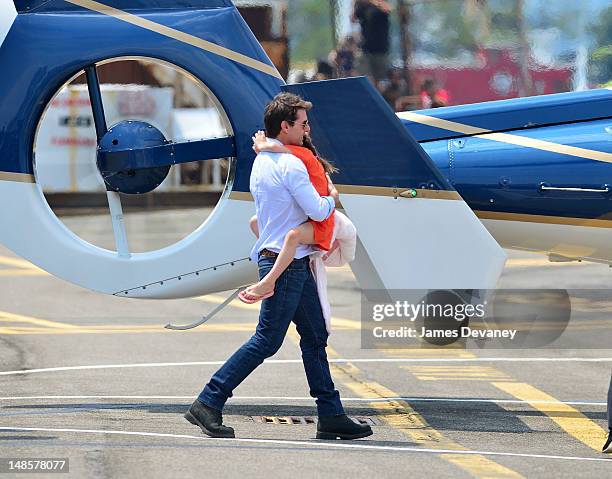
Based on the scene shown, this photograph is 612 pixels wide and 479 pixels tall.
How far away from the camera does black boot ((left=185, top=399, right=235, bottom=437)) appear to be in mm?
7188

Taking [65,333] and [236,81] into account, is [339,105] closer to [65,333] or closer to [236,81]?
[236,81]

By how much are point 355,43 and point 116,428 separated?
787 cm

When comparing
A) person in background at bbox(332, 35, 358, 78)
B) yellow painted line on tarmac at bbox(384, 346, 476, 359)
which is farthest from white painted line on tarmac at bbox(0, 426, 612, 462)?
person in background at bbox(332, 35, 358, 78)

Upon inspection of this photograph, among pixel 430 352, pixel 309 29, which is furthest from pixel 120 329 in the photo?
pixel 309 29

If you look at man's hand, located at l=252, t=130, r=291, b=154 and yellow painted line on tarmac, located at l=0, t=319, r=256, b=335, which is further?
yellow painted line on tarmac, located at l=0, t=319, r=256, b=335

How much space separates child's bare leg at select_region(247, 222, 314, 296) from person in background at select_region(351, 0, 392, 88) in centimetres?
721

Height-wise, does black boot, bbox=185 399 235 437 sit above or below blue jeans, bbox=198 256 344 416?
below

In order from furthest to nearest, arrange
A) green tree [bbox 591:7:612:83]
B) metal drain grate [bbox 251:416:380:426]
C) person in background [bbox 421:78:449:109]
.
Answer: person in background [bbox 421:78:449:109]
green tree [bbox 591:7:612:83]
metal drain grate [bbox 251:416:380:426]

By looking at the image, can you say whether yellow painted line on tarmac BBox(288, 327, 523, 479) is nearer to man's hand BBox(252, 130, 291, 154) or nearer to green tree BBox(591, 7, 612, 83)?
man's hand BBox(252, 130, 291, 154)

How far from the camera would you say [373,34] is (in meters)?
14.3

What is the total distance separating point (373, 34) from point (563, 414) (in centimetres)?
678

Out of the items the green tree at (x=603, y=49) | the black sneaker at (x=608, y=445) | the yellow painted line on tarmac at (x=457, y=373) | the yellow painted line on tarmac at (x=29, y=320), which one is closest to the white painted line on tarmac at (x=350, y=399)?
the yellow painted line on tarmac at (x=457, y=373)

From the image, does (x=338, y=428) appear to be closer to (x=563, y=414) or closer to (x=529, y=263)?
(x=563, y=414)

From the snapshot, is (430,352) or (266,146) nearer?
(266,146)
